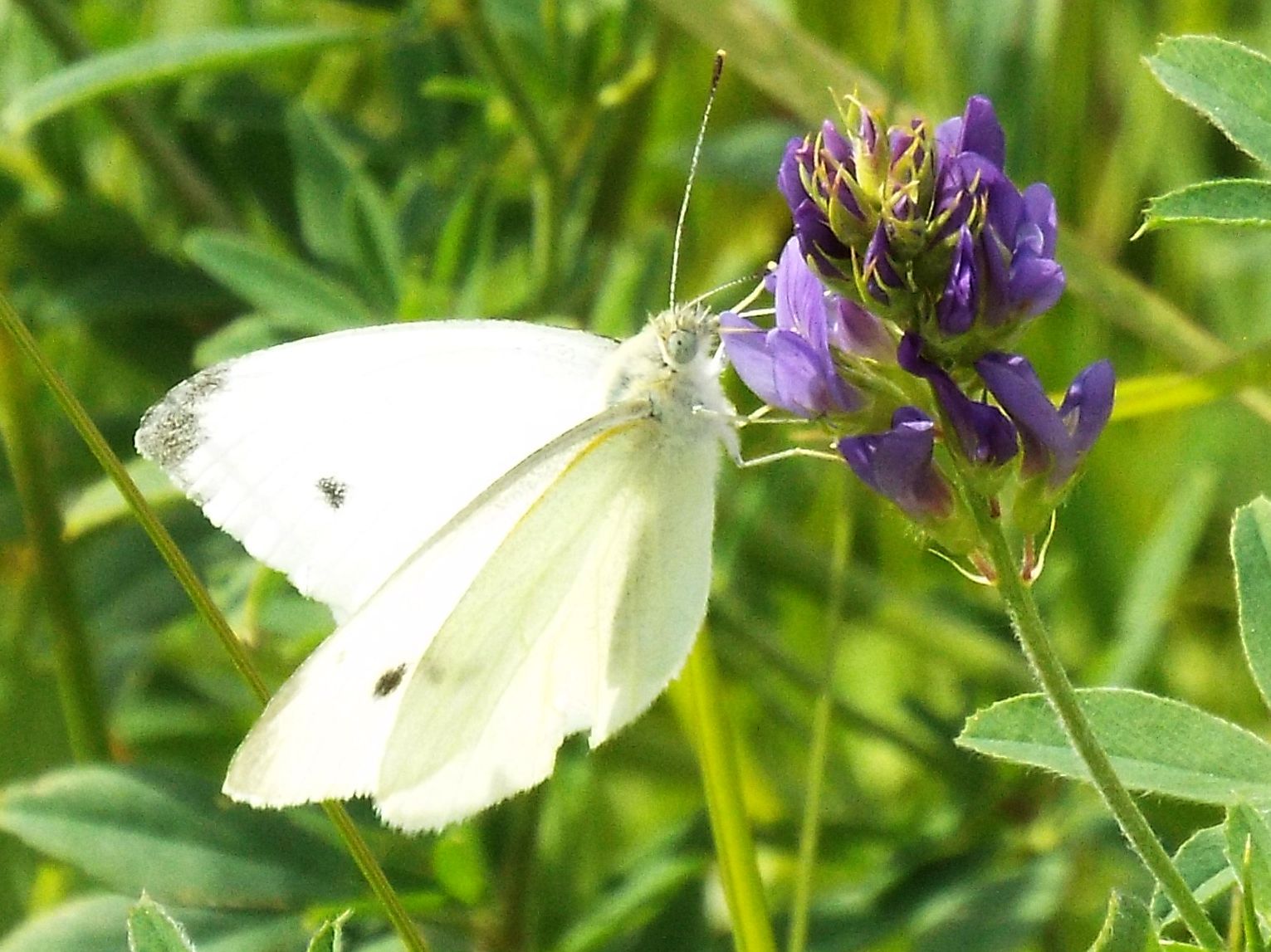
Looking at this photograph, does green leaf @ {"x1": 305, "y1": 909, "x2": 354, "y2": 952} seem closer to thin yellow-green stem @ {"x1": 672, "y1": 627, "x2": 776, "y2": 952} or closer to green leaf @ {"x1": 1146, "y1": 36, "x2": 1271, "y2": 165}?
thin yellow-green stem @ {"x1": 672, "y1": 627, "x2": 776, "y2": 952}


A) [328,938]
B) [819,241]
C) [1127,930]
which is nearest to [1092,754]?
[1127,930]

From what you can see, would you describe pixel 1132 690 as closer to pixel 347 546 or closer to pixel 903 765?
pixel 347 546

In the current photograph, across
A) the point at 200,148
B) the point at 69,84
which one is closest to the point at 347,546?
the point at 69,84

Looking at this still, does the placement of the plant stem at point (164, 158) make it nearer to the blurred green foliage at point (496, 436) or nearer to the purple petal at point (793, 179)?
A: the blurred green foliage at point (496, 436)

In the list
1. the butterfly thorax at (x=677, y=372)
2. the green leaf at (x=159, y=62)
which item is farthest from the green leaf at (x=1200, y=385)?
the green leaf at (x=159, y=62)

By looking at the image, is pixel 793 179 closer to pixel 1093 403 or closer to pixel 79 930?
pixel 1093 403

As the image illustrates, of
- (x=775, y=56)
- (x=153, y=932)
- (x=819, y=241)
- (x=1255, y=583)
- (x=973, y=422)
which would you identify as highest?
(x=819, y=241)

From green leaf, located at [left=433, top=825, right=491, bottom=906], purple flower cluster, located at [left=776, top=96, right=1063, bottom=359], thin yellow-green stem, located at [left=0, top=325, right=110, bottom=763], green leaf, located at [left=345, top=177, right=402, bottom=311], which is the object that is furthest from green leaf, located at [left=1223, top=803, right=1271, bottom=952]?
thin yellow-green stem, located at [left=0, top=325, right=110, bottom=763]
